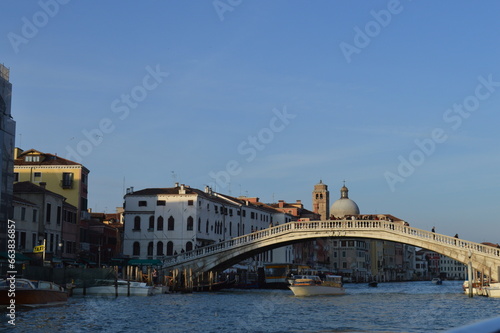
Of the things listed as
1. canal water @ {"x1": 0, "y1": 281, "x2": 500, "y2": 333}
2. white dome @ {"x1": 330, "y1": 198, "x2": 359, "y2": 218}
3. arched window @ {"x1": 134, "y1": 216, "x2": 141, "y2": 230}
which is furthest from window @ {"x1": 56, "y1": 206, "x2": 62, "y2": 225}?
white dome @ {"x1": 330, "y1": 198, "x2": 359, "y2": 218}

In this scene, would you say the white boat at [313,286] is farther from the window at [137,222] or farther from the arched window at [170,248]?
the window at [137,222]

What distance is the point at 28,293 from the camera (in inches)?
956

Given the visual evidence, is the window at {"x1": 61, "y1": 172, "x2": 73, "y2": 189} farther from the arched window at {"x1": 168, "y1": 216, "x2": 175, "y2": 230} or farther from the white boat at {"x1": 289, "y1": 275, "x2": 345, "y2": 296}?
the white boat at {"x1": 289, "y1": 275, "x2": 345, "y2": 296}

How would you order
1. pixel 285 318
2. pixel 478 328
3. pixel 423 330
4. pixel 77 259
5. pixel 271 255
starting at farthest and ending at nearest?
1. pixel 271 255
2. pixel 77 259
3. pixel 285 318
4. pixel 423 330
5. pixel 478 328

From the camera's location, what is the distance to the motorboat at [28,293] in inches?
910

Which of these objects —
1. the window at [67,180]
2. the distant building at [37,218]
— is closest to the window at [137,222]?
the window at [67,180]

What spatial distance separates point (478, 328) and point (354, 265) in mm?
101996

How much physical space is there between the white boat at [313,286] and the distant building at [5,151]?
53.8 feet

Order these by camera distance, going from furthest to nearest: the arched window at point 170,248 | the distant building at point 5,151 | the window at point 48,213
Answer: the arched window at point 170,248
the window at point 48,213
the distant building at point 5,151

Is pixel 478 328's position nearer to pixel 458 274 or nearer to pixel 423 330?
pixel 423 330

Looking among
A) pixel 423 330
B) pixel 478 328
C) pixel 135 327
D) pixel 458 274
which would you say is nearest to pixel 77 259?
pixel 135 327

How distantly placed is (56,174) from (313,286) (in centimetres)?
2008

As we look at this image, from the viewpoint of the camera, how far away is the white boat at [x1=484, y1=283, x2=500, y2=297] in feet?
119

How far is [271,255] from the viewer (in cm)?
6888
